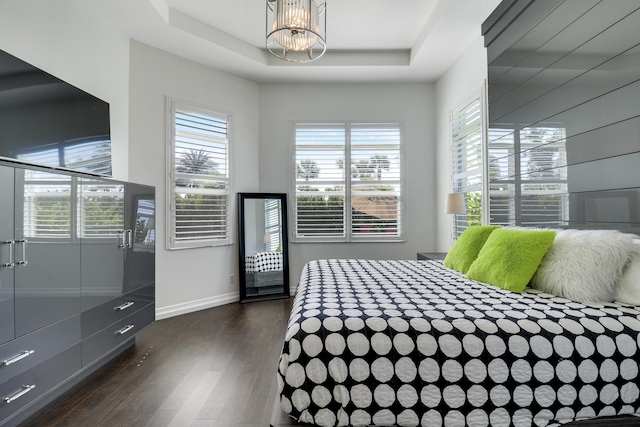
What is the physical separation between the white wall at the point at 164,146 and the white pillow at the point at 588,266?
3564 mm

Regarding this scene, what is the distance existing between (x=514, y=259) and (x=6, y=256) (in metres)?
2.71

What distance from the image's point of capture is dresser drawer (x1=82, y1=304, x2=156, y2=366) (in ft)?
7.62

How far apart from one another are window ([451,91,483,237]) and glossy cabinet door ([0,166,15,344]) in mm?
3718

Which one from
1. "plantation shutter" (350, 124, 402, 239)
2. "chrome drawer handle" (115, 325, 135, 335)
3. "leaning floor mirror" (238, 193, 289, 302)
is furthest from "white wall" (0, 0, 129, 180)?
"plantation shutter" (350, 124, 402, 239)

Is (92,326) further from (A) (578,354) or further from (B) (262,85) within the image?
(B) (262,85)

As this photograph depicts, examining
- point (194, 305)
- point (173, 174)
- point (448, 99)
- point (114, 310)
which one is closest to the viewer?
point (114, 310)

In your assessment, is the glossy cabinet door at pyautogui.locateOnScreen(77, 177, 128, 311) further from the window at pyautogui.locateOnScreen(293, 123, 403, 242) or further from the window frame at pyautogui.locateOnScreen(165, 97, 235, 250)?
the window at pyautogui.locateOnScreen(293, 123, 403, 242)

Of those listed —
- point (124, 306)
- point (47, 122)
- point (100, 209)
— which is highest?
point (47, 122)

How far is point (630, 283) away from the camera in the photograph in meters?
1.76

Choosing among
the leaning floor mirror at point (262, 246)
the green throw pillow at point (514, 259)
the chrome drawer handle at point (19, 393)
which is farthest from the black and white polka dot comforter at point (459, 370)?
the leaning floor mirror at point (262, 246)

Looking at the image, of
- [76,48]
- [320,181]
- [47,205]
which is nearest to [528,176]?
[320,181]

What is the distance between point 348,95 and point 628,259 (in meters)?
3.92

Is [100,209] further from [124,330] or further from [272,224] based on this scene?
[272,224]

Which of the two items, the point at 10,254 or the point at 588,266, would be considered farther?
the point at 588,266
